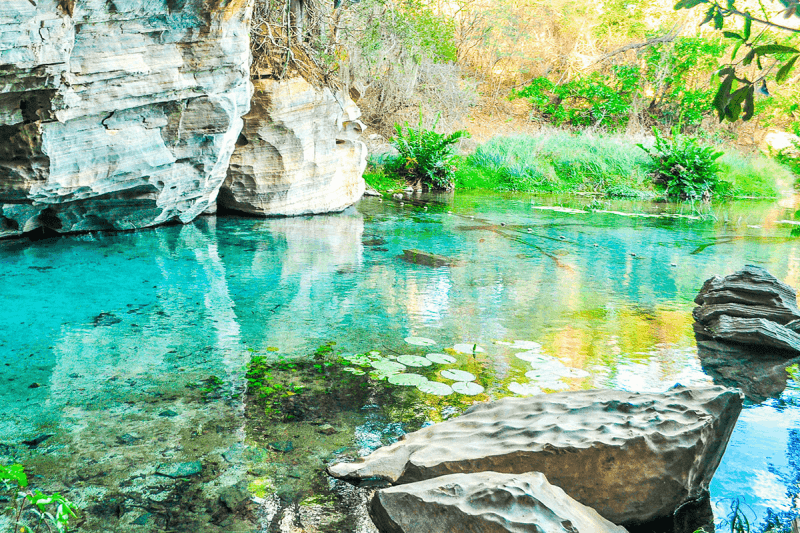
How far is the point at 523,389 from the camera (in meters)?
2.89

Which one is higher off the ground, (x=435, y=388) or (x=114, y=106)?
(x=114, y=106)

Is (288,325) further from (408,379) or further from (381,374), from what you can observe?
(408,379)

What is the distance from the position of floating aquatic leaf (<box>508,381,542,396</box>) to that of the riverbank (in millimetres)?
10519

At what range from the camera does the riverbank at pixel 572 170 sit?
14.0 metres

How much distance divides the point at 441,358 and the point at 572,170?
12563mm

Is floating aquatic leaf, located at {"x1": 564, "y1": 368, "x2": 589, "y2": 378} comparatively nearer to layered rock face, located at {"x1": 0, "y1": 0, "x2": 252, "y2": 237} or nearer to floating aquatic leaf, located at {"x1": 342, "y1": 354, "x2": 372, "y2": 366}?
floating aquatic leaf, located at {"x1": 342, "y1": 354, "x2": 372, "y2": 366}

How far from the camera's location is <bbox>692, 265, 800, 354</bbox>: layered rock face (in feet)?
12.1

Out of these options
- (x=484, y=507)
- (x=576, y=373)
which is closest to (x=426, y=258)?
(x=576, y=373)

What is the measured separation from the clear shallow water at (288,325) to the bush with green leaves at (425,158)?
5057 millimetres

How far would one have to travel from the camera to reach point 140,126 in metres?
5.81

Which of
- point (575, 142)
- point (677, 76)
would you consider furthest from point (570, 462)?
point (677, 76)

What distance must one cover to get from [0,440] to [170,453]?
0.65 m

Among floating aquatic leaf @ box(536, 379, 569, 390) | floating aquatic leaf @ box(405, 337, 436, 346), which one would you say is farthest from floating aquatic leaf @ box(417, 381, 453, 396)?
floating aquatic leaf @ box(405, 337, 436, 346)

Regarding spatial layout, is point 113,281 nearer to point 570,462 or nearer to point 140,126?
point 140,126
